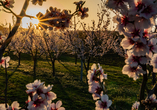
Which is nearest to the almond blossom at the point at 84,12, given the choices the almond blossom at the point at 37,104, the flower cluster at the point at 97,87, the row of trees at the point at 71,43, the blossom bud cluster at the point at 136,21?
the flower cluster at the point at 97,87

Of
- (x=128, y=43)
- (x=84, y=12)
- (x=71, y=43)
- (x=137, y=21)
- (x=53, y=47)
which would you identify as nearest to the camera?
(x=137, y=21)

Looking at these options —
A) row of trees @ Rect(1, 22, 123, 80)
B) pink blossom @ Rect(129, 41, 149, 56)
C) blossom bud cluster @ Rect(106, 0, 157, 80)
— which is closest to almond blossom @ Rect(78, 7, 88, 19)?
blossom bud cluster @ Rect(106, 0, 157, 80)

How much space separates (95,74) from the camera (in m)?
1.66

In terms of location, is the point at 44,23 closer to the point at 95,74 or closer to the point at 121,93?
the point at 95,74

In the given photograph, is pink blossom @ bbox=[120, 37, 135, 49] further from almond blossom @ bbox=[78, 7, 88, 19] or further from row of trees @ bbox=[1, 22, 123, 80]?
row of trees @ bbox=[1, 22, 123, 80]

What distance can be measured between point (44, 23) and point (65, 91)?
24.7ft

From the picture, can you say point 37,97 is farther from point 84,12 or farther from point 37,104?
point 84,12

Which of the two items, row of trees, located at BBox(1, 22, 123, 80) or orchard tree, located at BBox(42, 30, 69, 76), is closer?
row of trees, located at BBox(1, 22, 123, 80)

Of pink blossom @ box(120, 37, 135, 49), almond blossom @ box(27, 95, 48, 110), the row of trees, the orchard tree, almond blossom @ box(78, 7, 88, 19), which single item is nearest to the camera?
pink blossom @ box(120, 37, 135, 49)

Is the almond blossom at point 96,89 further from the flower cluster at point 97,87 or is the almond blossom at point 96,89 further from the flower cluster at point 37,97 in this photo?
the flower cluster at point 37,97

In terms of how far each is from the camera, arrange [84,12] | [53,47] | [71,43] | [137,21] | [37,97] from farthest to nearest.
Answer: [53,47]
[71,43]
[84,12]
[37,97]
[137,21]

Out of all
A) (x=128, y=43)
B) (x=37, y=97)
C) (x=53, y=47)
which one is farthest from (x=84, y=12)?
(x=53, y=47)

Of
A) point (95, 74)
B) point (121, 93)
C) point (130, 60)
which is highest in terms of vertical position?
point (130, 60)

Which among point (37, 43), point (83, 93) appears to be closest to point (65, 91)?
point (83, 93)
